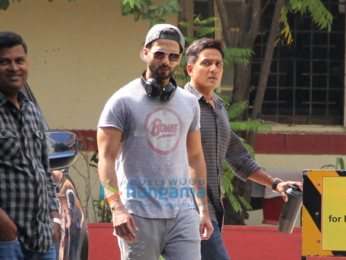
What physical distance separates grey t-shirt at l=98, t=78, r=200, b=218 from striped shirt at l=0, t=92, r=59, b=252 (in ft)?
2.11

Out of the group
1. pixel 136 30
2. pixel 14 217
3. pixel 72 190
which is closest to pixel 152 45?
pixel 72 190

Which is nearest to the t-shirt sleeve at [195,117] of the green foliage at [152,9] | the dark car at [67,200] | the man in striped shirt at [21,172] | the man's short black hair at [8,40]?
the dark car at [67,200]

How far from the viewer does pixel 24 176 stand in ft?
10.4

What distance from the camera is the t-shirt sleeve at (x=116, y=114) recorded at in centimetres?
391

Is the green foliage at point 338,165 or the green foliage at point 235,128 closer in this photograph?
the green foliage at point 235,128

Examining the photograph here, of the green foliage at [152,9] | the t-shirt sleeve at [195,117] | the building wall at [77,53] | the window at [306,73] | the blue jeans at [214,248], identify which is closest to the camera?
the t-shirt sleeve at [195,117]

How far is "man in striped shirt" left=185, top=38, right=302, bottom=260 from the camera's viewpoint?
15.2ft

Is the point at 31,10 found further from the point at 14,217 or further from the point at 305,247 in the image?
the point at 14,217

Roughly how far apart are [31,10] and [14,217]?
6.11 meters

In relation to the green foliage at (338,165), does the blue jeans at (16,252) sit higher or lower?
higher

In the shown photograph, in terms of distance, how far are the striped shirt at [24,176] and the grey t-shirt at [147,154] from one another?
642 millimetres

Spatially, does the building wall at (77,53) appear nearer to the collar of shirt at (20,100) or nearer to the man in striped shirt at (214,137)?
the man in striped shirt at (214,137)

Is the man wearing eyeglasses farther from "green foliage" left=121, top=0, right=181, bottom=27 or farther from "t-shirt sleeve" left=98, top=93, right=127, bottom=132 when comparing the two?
"green foliage" left=121, top=0, right=181, bottom=27

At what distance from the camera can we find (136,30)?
8.88m
